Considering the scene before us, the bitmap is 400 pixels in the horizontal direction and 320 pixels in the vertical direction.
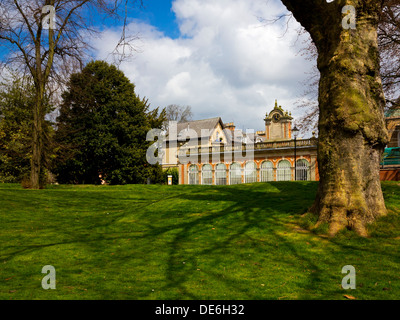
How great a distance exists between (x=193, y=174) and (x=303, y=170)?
1706 centimetres

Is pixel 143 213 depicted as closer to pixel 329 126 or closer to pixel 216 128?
pixel 329 126

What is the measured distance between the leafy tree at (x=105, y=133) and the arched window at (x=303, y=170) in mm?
17783

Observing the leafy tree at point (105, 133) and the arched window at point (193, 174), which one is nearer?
→ the leafy tree at point (105, 133)

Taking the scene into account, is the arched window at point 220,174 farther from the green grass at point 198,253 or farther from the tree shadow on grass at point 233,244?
the green grass at point 198,253

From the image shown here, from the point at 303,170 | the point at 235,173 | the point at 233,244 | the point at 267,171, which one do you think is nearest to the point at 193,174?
the point at 235,173

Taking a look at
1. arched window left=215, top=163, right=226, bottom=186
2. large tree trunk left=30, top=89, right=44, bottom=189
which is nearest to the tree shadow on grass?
large tree trunk left=30, top=89, right=44, bottom=189

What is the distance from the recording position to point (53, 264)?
6.61 m

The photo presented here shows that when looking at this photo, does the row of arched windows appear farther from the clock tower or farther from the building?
the clock tower

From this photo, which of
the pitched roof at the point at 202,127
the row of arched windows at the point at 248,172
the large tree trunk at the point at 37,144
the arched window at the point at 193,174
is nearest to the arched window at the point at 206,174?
the row of arched windows at the point at 248,172

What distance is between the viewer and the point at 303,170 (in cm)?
4072

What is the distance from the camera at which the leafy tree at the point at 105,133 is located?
3619cm

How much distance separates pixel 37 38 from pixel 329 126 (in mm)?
20966

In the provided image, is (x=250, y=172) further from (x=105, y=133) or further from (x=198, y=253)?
(x=198, y=253)

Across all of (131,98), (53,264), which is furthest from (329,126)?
(131,98)
